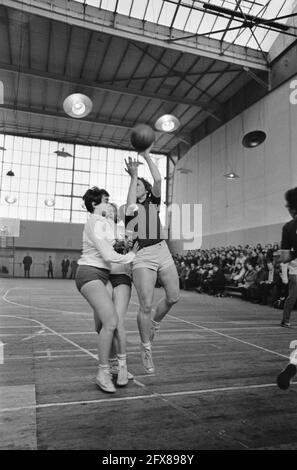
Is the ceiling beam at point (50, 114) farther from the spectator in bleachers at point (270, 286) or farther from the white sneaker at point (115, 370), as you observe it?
the white sneaker at point (115, 370)

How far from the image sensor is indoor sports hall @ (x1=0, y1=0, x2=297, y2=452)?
208cm

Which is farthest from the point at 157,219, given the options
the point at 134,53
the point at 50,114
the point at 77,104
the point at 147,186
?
the point at 50,114

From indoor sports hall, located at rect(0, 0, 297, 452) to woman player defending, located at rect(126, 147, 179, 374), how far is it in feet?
0.05

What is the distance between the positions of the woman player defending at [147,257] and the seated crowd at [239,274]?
16.2 feet

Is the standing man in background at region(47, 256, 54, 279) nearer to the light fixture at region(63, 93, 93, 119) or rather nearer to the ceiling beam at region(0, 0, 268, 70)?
the ceiling beam at region(0, 0, 268, 70)

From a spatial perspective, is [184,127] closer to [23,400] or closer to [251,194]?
[251,194]

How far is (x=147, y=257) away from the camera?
2670 millimetres

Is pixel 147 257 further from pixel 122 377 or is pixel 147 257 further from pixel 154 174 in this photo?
pixel 122 377

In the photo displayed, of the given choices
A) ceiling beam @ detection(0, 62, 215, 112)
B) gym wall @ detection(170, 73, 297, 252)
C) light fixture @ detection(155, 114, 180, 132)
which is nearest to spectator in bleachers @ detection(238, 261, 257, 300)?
gym wall @ detection(170, 73, 297, 252)

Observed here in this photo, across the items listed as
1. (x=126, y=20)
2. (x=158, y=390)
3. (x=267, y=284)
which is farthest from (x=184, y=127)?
(x=158, y=390)

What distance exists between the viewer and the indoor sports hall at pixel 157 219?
2.08 meters

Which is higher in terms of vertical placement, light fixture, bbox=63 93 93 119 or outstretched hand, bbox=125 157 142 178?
light fixture, bbox=63 93 93 119

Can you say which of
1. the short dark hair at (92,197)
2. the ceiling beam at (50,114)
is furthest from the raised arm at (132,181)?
the ceiling beam at (50,114)

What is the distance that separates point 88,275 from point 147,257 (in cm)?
48
